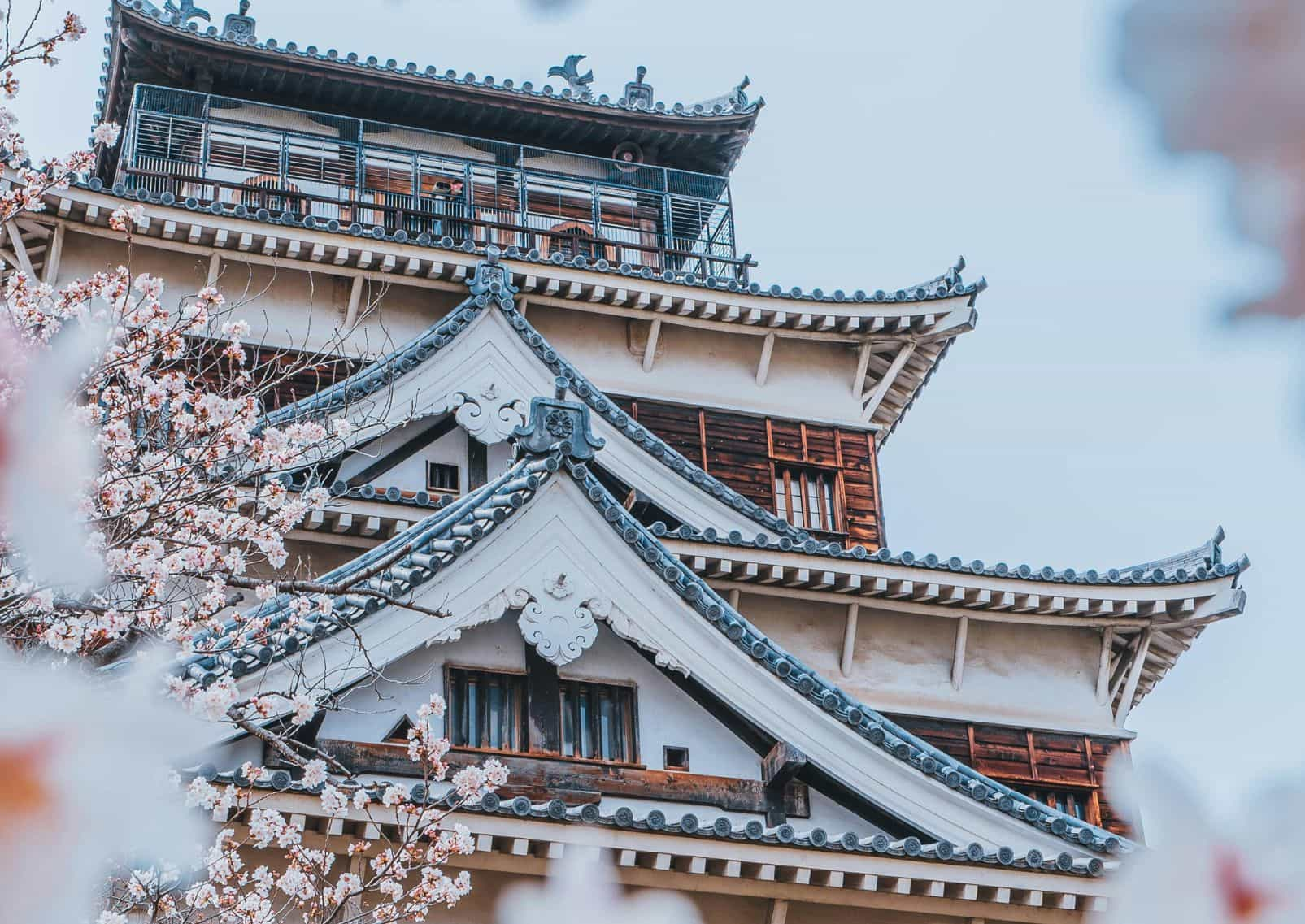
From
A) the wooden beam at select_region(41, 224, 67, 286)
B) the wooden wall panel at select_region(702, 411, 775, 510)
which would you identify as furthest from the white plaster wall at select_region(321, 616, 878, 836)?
the wooden beam at select_region(41, 224, 67, 286)

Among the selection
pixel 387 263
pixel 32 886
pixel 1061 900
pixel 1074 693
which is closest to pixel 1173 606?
pixel 1074 693

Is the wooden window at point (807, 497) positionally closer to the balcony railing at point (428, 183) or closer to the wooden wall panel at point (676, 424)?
the wooden wall panel at point (676, 424)

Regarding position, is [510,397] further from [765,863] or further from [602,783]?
[765,863]

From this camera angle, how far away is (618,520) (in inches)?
366

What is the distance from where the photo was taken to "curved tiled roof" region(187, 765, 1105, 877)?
7199 millimetres

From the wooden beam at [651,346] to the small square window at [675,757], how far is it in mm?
7157

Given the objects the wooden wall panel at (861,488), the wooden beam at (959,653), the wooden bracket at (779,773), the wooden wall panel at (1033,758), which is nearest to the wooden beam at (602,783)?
the wooden bracket at (779,773)

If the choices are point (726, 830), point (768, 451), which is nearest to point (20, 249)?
point (768, 451)

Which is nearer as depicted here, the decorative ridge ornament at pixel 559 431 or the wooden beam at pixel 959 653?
the decorative ridge ornament at pixel 559 431

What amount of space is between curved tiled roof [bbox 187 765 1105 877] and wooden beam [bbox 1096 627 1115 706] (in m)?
5.70

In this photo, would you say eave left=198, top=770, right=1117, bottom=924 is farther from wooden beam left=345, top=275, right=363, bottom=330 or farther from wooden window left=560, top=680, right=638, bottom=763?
wooden beam left=345, top=275, right=363, bottom=330

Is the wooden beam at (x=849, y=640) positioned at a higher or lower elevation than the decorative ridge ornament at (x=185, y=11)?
lower

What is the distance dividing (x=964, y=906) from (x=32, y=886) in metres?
8.43

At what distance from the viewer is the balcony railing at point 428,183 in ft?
53.8
